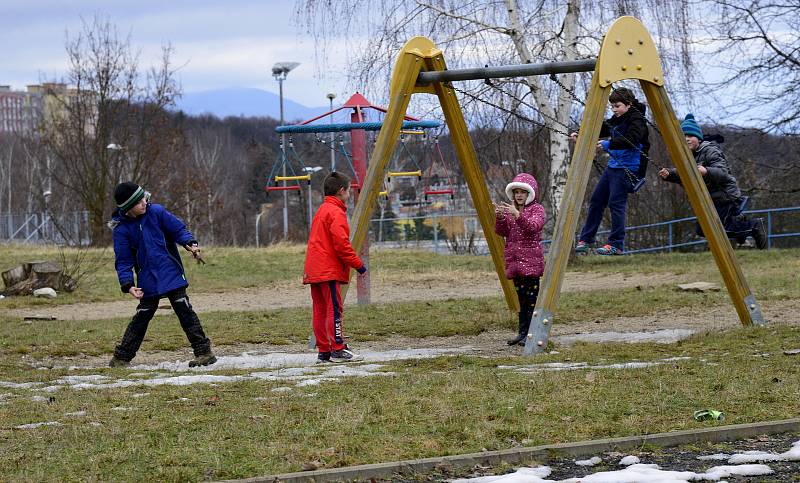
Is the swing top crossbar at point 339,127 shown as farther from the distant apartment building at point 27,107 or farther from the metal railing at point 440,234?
the distant apartment building at point 27,107

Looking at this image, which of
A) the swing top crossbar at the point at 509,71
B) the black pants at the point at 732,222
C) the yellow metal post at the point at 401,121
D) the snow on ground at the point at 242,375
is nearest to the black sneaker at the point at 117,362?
the snow on ground at the point at 242,375

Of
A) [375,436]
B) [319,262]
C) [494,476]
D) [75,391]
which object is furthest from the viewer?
[319,262]

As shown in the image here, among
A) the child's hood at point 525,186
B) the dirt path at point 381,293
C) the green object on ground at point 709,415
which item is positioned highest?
the child's hood at point 525,186

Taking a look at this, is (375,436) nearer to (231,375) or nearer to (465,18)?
(231,375)

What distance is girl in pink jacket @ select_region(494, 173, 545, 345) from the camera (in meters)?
10.1

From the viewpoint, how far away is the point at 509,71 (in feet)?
32.8

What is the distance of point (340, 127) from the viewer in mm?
14680

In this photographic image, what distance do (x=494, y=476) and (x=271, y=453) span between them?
1046 mm

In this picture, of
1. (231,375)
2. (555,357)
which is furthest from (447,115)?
(231,375)

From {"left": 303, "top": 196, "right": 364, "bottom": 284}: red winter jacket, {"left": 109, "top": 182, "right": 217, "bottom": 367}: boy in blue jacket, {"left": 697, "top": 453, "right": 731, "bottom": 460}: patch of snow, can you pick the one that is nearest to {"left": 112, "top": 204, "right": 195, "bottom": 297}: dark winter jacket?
{"left": 109, "top": 182, "right": 217, "bottom": 367}: boy in blue jacket

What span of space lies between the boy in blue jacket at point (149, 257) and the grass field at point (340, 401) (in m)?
0.40

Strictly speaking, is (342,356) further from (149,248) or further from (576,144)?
(576,144)

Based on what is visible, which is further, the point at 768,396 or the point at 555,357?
the point at 555,357

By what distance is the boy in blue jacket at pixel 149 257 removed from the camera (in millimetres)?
9289
